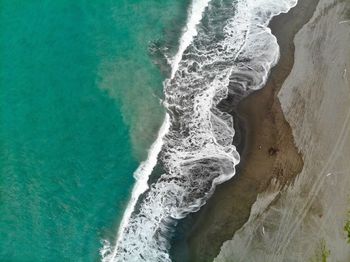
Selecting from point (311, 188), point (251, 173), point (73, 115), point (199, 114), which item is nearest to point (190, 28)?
point (199, 114)

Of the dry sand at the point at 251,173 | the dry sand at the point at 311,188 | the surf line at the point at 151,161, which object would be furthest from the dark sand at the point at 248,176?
the surf line at the point at 151,161

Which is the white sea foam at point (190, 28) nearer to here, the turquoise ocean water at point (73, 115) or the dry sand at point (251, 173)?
the turquoise ocean water at point (73, 115)

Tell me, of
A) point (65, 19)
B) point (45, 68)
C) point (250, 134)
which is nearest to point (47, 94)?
point (45, 68)

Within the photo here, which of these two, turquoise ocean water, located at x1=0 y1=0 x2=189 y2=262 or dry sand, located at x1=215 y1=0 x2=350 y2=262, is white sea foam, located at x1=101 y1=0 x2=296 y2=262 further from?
dry sand, located at x1=215 y1=0 x2=350 y2=262

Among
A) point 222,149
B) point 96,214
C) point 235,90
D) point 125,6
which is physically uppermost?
point 125,6

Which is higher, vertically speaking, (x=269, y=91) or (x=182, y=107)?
(x=269, y=91)

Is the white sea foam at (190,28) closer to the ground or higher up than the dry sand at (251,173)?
higher up

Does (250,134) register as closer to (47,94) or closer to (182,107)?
(182,107)
